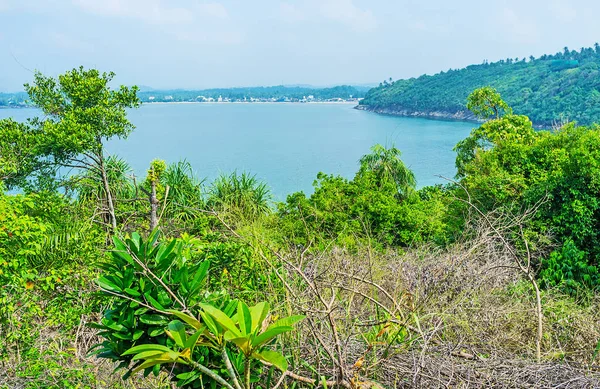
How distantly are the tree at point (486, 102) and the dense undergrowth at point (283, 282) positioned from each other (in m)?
4.88

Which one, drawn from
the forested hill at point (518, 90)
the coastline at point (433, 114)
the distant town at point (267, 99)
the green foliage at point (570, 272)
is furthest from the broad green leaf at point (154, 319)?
the distant town at point (267, 99)

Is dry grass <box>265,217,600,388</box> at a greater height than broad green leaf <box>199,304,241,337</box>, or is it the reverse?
broad green leaf <box>199,304,241,337</box>

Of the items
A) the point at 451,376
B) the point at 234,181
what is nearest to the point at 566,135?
the point at 234,181

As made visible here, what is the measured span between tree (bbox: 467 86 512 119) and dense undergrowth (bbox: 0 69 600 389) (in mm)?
4884

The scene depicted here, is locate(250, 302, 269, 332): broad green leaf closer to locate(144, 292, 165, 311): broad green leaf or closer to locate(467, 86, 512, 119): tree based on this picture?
locate(144, 292, 165, 311): broad green leaf

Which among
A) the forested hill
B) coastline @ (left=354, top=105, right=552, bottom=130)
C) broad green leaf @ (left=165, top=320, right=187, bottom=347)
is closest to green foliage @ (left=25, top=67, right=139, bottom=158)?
broad green leaf @ (left=165, top=320, right=187, bottom=347)

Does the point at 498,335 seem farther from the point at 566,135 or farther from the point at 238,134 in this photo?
the point at 238,134

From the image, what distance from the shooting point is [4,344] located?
292 cm

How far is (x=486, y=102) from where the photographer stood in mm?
12375

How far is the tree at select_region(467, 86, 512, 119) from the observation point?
39.8 feet

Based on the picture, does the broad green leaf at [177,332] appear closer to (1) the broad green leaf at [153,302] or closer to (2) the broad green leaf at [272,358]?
(1) the broad green leaf at [153,302]

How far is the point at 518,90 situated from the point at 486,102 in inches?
1549

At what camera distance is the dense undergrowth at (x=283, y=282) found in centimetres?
158

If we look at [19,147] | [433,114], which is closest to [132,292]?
[19,147]
